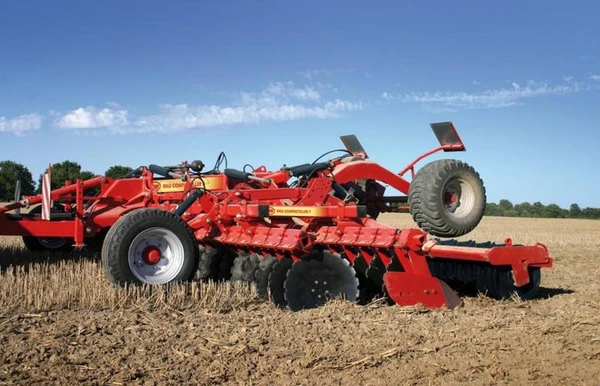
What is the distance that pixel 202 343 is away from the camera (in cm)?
478

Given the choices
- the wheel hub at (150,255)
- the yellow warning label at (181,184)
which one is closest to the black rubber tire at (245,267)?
the wheel hub at (150,255)

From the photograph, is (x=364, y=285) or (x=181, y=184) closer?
(x=364, y=285)

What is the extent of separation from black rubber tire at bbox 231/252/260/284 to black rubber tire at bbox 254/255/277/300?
32cm

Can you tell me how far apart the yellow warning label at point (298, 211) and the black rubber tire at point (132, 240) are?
990 mm

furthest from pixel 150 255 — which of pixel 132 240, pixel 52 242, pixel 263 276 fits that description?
pixel 52 242

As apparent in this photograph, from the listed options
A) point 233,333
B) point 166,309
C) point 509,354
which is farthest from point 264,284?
point 509,354

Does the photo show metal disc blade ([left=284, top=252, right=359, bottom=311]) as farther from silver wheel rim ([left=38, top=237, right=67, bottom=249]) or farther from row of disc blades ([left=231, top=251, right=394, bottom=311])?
silver wheel rim ([left=38, top=237, right=67, bottom=249])

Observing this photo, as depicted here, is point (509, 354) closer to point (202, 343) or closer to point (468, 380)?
point (468, 380)

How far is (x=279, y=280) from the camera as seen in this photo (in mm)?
6609

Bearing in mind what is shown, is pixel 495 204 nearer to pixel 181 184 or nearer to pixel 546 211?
pixel 546 211

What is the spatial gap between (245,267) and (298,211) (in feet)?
2.88

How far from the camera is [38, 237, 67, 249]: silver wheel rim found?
1008 cm

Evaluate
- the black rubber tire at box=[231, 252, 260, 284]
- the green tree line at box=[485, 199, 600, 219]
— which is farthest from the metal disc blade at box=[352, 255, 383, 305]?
the green tree line at box=[485, 199, 600, 219]

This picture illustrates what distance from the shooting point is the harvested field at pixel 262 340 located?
13.7 feet
